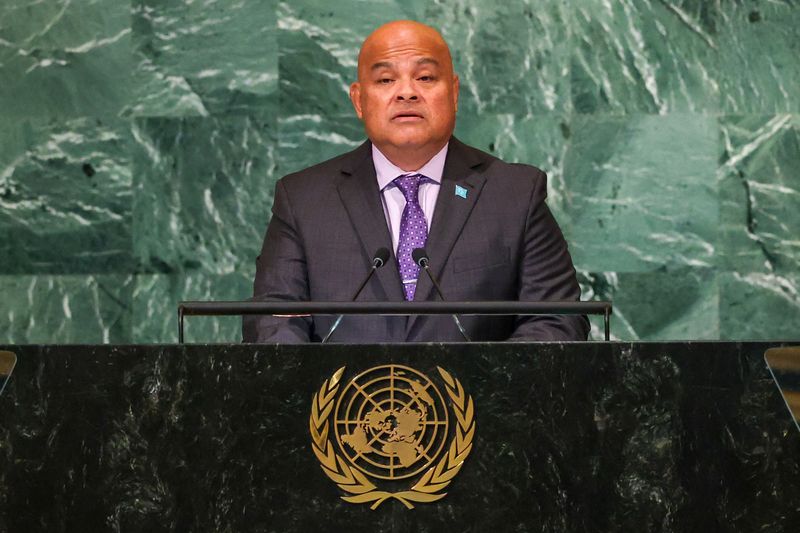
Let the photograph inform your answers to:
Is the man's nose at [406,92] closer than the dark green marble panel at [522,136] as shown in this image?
Yes

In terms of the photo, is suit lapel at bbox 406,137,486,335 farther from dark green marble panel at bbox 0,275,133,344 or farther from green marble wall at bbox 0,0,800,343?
dark green marble panel at bbox 0,275,133,344

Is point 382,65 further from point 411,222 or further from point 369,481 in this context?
point 369,481

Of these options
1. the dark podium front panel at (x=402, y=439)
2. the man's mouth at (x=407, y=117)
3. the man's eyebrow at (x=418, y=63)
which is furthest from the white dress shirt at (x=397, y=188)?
the dark podium front panel at (x=402, y=439)

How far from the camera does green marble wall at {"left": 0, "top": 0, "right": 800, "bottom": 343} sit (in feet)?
15.3

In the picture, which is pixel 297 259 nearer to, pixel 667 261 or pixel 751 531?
pixel 751 531

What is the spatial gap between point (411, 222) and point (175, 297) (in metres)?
1.73

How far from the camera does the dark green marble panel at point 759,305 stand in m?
4.63

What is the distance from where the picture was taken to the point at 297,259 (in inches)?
127

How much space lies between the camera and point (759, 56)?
184 inches

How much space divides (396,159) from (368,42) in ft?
1.02

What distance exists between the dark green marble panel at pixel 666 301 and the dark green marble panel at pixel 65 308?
1714 millimetres

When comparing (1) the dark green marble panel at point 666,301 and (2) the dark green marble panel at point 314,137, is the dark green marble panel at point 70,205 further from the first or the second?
(1) the dark green marble panel at point 666,301

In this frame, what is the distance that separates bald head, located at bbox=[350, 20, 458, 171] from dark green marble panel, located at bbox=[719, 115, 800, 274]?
176 cm

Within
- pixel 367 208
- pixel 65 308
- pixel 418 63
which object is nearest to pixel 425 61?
pixel 418 63
